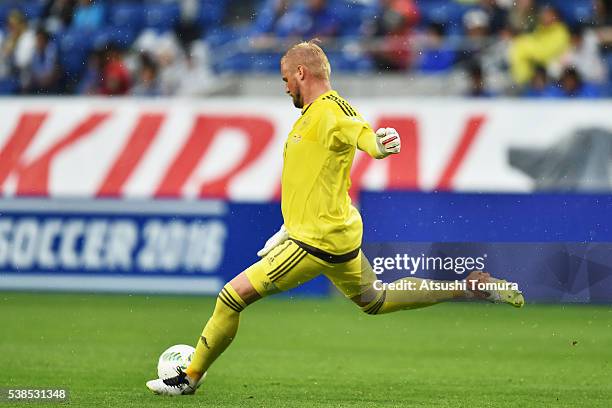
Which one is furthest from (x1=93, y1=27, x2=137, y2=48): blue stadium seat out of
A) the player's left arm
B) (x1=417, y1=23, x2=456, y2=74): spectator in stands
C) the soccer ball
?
the player's left arm

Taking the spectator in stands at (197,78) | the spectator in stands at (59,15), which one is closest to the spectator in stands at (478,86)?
the spectator in stands at (197,78)

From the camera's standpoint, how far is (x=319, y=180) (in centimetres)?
795

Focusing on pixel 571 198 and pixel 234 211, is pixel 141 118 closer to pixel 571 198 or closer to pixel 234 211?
pixel 234 211

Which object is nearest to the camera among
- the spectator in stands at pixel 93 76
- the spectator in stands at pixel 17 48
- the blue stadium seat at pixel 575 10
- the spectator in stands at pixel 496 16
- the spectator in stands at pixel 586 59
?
the spectator in stands at pixel 586 59

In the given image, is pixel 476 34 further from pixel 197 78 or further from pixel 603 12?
pixel 197 78

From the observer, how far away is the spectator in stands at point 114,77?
62.3 ft

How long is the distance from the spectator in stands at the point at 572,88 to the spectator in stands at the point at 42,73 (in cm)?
713

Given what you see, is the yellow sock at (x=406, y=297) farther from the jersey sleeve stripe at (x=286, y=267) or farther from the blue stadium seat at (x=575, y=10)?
the blue stadium seat at (x=575, y=10)

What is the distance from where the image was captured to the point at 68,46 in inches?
794

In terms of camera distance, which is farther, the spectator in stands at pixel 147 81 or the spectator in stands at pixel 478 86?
the spectator in stands at pixel 147 81

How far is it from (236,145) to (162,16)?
4518mm

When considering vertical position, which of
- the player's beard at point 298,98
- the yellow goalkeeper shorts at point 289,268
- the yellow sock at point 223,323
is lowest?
the yellow sock at point 223,323

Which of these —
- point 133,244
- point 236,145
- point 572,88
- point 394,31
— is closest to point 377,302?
point 133,244

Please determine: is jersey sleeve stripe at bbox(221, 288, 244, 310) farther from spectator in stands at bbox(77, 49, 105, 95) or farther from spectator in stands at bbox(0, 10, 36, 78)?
spectator in stands at bbox(0, 10, 36, 78)
